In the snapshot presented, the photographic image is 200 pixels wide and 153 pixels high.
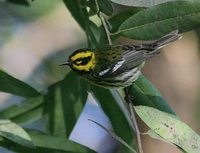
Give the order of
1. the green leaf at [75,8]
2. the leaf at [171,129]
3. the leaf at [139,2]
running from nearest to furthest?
1. the leaf at [171,129]
2. the leaf at [139,2]
3. the green leaf at [75,8]

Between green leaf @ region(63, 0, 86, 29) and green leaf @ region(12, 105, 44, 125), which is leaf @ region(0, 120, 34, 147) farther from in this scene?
green leaf @ region(63, 0, 86, 29)

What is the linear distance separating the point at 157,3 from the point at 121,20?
0.28 meters

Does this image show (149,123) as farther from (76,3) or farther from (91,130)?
(91,130)

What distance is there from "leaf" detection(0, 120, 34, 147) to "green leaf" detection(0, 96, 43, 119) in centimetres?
27

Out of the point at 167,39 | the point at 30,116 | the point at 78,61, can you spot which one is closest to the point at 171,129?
the point at 167,39

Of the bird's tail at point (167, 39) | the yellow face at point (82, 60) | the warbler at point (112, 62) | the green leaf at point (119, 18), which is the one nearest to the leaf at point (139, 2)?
the bird's tail at point (167, 39)

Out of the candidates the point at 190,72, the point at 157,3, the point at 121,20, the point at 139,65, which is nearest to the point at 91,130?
the point at 190,72

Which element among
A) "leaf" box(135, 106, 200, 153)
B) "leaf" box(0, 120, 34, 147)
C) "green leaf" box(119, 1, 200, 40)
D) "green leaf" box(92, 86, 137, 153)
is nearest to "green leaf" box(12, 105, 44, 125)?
"green leaf" box(92, 86, 137, 153)

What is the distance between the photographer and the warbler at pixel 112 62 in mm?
2299

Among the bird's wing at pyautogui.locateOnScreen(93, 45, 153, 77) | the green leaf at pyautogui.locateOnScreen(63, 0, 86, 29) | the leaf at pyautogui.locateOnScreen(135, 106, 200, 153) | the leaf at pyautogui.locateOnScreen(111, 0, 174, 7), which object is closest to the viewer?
the leaf at pyautogui.locateOnScreen(135, 106, 200, 153)

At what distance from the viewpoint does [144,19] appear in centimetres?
191

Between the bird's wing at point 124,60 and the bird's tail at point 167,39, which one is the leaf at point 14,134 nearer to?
the bird's tail at point 167,39

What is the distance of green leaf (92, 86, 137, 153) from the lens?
78.4 inches

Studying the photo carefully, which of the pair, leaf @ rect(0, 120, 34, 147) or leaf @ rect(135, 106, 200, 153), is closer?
leaf @ rect(135, 106, 200, 153)
